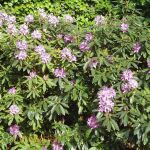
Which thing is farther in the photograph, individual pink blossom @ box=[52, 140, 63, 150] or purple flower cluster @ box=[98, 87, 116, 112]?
individual pink blossom @ box=[52, 140, 63, 150]

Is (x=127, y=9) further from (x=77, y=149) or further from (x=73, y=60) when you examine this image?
(x=77, y=149)

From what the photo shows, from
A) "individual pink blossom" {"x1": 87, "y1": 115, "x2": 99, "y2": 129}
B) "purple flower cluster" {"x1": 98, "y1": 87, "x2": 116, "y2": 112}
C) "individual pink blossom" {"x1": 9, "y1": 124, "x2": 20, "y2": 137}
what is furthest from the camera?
"individual pink blossom" {"x1": 9, "y1": 124, "x2": 20, "y2": 137}

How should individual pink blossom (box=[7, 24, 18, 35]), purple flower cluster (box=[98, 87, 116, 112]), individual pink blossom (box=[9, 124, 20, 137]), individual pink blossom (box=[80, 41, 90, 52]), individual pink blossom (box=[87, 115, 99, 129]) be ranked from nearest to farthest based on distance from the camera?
purple flower cluster (box=[98, 87, 116, 112]) < individual pink blossom (box=[87, 115, 99, 129]) < individual pink blossom (box=[80, 41, 90, 52]) < individual pink blossom (box=[9, 124, 20, 137]) < individual pink blossom (box=[7, 24, 18, 35])

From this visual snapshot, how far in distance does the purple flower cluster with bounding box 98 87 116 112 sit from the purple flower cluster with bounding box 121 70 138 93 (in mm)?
127

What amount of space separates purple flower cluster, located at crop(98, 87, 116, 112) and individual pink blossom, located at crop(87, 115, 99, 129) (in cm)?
24

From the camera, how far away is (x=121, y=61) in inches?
167

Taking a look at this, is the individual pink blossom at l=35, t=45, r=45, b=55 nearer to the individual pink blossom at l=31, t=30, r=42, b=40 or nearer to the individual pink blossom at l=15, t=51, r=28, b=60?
the individual pink blossom at l=15, t=51, r=28, b=60

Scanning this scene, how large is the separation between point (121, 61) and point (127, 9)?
42.6 inches

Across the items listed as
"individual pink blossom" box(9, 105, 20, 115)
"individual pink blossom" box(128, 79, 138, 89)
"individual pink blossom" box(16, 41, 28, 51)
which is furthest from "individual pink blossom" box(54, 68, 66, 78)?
"individual pink blossom" box(128, 79, 138, 89)

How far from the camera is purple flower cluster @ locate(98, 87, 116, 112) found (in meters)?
3.83

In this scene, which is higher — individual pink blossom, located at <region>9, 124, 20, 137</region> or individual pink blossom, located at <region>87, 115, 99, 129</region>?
individual pink blossom, located at <region>87, 115, 99, 129</region>

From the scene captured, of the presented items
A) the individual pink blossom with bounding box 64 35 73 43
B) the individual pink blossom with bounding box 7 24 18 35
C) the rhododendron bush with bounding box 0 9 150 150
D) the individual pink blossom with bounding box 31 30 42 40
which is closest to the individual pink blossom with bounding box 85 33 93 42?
the rhododendron bush with bounding box 0 9 150 150

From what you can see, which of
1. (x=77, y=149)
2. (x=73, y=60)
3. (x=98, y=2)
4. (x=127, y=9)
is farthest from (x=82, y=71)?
(x=98, y=2)

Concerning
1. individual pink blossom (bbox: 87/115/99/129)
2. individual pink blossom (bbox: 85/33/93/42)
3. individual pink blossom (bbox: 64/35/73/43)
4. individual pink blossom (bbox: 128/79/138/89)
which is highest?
individual pink blossom (bbox: 85/33/93/42)
